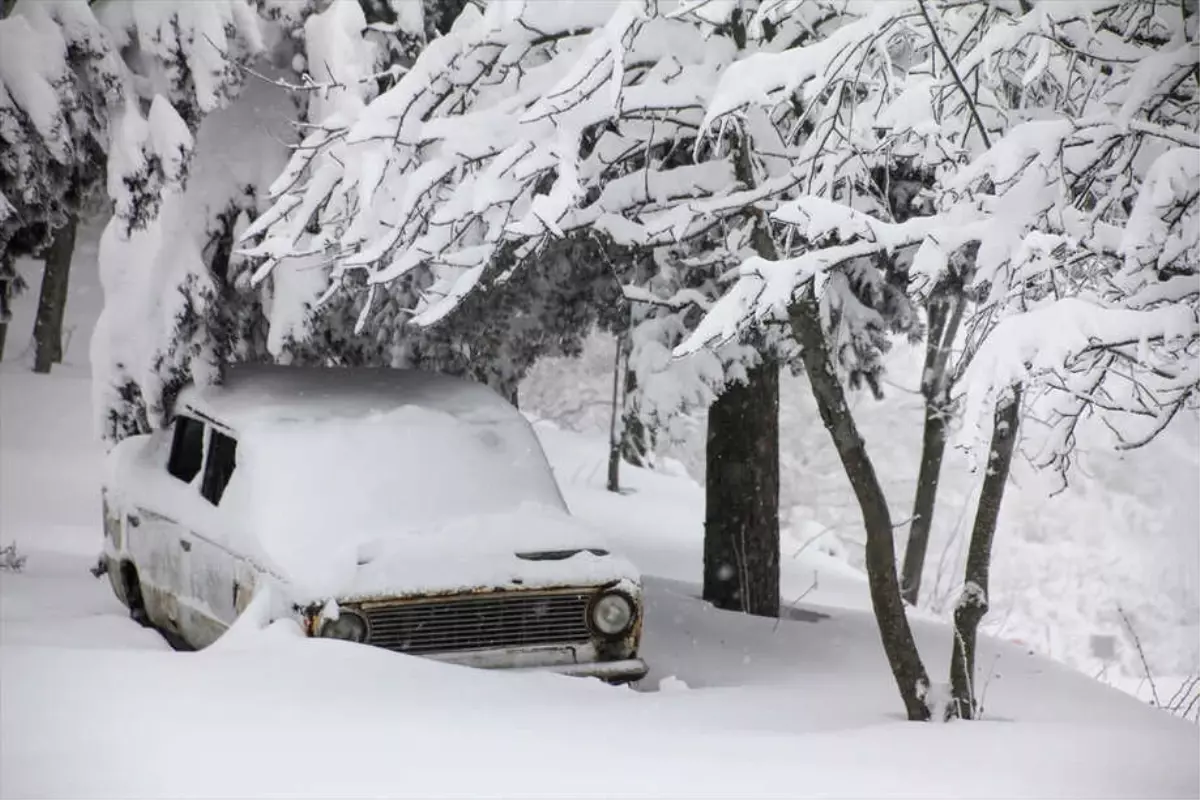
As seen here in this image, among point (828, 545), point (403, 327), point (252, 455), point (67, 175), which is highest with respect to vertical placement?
point (67, 175)

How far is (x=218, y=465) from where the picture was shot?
8.02 m

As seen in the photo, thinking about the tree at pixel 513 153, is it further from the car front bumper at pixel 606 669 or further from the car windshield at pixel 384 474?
the car front bumper at pixel 606 669

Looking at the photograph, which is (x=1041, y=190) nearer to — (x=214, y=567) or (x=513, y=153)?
(x=513, y=153)

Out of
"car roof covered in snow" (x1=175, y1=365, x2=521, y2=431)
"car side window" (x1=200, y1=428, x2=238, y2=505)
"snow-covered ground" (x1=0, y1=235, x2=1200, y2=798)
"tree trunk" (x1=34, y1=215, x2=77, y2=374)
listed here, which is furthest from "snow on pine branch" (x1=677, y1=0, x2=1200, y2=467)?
"tree trunk" (x1=34, y1=215, x2=77, y2=374)

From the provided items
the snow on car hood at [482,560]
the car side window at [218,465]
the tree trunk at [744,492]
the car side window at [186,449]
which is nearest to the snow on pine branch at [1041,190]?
the snow on car hood at [482,560]

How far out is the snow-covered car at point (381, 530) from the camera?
21.8 ft

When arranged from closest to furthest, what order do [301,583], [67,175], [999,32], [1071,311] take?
[1071,311]
[999,32]
[301,583]
[67,175]

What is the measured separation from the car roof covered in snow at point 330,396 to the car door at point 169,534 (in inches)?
9.2

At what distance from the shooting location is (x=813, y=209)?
5164 millimetres

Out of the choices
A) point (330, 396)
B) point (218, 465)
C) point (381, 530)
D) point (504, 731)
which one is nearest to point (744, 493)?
point (330, 396)

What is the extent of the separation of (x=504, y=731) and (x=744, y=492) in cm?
631

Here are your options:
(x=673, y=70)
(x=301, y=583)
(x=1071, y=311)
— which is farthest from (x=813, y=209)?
(x=301, y=583)

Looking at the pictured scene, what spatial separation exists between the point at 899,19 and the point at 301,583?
142 inches

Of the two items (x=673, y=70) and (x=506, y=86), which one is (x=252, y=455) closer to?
(x=506, y=86)
